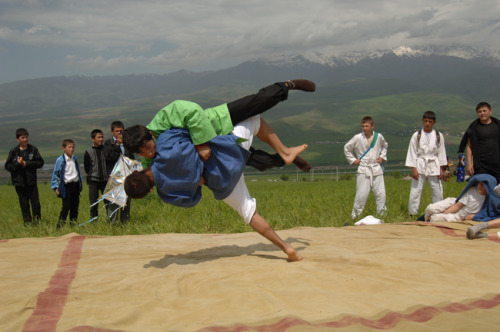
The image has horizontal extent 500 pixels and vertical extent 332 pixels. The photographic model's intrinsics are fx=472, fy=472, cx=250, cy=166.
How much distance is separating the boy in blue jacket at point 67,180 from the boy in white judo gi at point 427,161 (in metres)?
6.05

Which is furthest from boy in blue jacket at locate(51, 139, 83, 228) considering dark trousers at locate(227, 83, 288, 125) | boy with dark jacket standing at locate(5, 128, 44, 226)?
dark trousers at locate(227, 83, 288, 125)

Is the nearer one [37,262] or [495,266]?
[495,266]

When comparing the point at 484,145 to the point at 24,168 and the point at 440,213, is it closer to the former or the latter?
the point at 440,213

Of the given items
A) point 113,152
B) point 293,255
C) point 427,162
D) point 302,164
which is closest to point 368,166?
point 427,162

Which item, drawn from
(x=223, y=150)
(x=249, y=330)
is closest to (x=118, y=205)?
(x=223, y=150)

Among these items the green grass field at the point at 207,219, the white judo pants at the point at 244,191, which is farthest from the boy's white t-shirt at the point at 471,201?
the white judo pants at the point at 244,191

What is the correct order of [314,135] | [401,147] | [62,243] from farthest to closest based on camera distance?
[314,135] → [401,147] → [62,243]

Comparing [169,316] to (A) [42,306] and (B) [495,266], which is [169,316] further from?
(B) [495,266]

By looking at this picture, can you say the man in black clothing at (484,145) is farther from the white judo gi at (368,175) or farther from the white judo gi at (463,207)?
the white judo gi at (368,175)

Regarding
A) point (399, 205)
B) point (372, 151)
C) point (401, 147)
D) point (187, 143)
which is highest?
point (187, 143)

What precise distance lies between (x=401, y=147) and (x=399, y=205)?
142292mm

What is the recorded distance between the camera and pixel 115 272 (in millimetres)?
4816

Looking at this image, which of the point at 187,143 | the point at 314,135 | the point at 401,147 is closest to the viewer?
the point at 187,143

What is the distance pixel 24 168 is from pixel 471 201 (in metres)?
7.64
